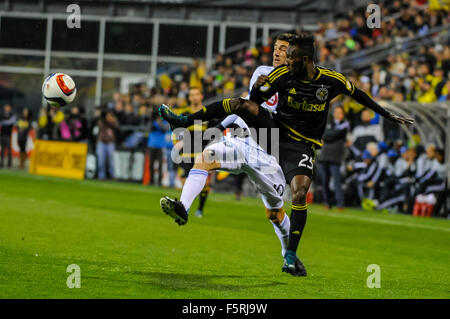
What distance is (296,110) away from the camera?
26.0ft

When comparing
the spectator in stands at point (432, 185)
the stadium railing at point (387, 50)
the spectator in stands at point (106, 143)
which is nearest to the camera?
the spectator in stands at point (432, 185)

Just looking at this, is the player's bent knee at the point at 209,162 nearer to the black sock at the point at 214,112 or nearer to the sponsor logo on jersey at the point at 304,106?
the black sock at the point at 214,112

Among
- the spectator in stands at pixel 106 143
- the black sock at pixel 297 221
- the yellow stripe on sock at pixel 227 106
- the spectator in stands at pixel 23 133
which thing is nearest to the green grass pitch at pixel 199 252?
the black sock at pixel 297 221

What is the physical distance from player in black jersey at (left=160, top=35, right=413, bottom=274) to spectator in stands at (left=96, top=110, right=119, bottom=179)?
1652cm

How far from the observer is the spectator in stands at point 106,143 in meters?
24.3

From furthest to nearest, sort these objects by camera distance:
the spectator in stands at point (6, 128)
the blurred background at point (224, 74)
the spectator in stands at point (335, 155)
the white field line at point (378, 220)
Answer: the spectator in stands at point (6, 128), the blurred background at point (224, 74), the spectator in stands at point (335, 155), the white field line at point (378, 220)

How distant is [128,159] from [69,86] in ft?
51.2

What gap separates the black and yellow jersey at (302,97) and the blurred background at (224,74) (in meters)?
9.63

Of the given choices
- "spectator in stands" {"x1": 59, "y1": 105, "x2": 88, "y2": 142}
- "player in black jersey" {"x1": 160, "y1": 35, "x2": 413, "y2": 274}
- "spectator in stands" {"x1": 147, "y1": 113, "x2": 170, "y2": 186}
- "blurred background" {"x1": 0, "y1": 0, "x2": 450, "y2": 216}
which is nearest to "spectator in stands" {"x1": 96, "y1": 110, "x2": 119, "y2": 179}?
"blurred background" {"x1": 0, "y1": 0, "x2": 450, "y2": 216}

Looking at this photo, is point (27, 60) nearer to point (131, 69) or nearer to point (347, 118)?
point (131, 69)

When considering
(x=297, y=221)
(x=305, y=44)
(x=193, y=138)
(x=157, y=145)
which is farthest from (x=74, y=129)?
(x=305, y=44)

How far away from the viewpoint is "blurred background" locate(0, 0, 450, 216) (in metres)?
18.3

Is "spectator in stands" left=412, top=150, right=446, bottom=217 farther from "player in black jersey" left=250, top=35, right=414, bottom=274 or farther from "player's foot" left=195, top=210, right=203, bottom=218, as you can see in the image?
"player in black jersey" left=250, top=35, right=414, bottom=274

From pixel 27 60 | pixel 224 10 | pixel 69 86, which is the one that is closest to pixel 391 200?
pixel 69 86
